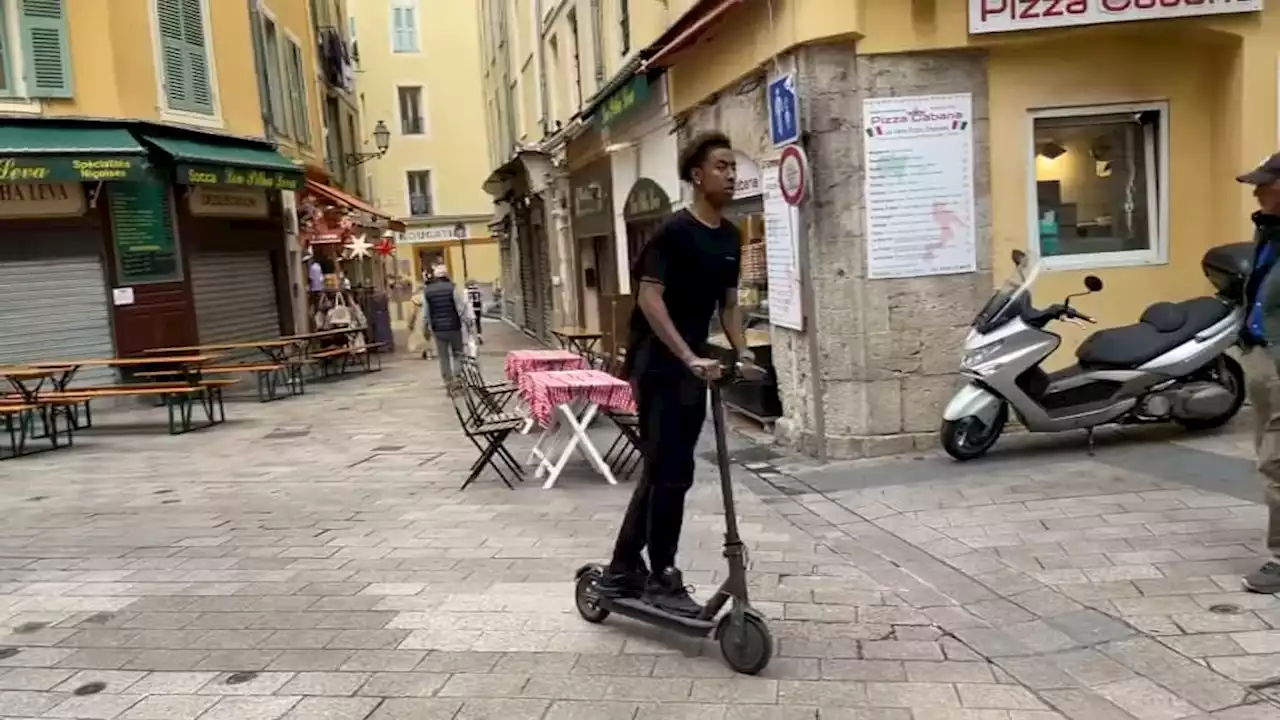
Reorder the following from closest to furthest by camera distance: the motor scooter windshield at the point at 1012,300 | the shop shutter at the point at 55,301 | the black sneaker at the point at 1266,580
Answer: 1. the black sneaker at the point at 1266,580
2. the motor scooter windshield at the point at 1012,300
3. the shop shutter at the point at 55,301

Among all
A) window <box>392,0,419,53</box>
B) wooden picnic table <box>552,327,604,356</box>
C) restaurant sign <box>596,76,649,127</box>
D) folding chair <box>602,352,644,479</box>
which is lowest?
folding chair <box>602,352,644,479</box>

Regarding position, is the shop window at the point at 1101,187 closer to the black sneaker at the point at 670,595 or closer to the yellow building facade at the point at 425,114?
the black sneaker at the point at 670,595

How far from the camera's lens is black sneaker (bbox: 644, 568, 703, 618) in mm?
4027

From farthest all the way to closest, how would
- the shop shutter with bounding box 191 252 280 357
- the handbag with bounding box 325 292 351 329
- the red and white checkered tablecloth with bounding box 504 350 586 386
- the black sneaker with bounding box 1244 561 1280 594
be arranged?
the handbag with bounding box 325 292 351 329 < the shop shutter with bounding box 191 252 280 357 < the red and white checkered tablecloth with bounding box 504 350 586 386 < the black sneaker with bounding box 1244 561 1280 594

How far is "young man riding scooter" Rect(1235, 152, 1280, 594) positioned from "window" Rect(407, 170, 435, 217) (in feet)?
133

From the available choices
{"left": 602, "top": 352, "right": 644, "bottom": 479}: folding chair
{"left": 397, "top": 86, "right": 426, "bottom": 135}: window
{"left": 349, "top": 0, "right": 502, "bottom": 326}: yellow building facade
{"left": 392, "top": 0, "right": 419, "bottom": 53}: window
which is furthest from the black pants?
{"left": 392, "top": 0, "right": 419, "bottom": 53}: window

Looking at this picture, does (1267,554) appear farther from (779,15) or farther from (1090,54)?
(779,15)

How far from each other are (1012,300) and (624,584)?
3.93 m

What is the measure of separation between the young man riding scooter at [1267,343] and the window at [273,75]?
16.3 metres

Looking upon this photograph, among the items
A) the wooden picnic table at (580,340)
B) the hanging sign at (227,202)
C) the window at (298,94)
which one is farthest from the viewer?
the window at (298,94)

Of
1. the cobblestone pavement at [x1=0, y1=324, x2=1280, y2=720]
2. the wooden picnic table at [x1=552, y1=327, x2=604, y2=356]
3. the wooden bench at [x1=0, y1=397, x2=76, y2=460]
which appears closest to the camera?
the cobblestone pavement at [x1=0, y1=324, x2=1280, y2=720]

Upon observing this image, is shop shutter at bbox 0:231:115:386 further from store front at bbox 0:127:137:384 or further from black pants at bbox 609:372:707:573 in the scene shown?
black pants at bbox 609:372:707:573

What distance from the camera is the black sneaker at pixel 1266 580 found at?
13.7 ft

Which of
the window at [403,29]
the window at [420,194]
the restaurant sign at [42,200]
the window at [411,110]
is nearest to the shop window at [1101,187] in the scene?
the restaurant sign at [42,200]
